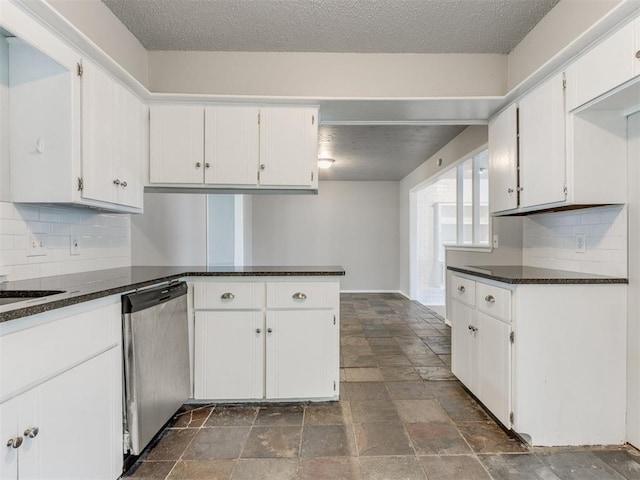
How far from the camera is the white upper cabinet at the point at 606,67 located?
1379 mm

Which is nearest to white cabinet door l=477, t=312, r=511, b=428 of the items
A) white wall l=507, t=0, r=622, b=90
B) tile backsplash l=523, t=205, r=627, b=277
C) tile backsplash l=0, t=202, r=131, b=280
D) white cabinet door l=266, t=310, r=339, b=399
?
tile backsplash l=523, t=205, r=627, b=277

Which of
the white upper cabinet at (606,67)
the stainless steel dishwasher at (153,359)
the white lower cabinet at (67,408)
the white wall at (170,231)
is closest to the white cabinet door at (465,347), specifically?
the white upper cabinet at (606,67)

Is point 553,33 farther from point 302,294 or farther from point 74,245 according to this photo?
point 74,245

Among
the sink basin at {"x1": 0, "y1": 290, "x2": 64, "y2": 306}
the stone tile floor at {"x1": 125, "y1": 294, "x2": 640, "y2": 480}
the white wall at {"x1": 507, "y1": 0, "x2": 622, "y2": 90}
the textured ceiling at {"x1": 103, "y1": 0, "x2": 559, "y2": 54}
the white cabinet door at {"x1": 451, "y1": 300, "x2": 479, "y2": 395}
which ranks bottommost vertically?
the stone tile floor at {"x1": 125, "y1": 294, "x2": 640, "y2": 480}

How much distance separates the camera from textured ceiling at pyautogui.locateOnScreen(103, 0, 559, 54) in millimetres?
1915

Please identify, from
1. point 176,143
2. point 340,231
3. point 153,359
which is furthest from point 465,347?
point 340,231

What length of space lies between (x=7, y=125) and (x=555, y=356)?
3009 mm

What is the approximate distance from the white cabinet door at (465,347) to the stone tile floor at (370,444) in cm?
12

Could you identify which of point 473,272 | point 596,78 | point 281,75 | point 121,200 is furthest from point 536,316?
point 121,200

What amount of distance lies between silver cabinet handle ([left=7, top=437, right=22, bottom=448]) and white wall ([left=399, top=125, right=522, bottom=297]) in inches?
122

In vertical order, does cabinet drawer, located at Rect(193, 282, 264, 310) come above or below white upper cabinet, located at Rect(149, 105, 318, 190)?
below

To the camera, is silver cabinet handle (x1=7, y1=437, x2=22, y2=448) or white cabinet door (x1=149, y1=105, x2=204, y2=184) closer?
silver cabinet handle (x1=7, y1=437, x2=22, y2=448)

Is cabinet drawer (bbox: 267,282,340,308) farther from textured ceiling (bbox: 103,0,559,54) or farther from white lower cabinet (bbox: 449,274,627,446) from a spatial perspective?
textured ceiling (bbox: 103,0,559,54)

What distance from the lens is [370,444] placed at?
1.79 metres
